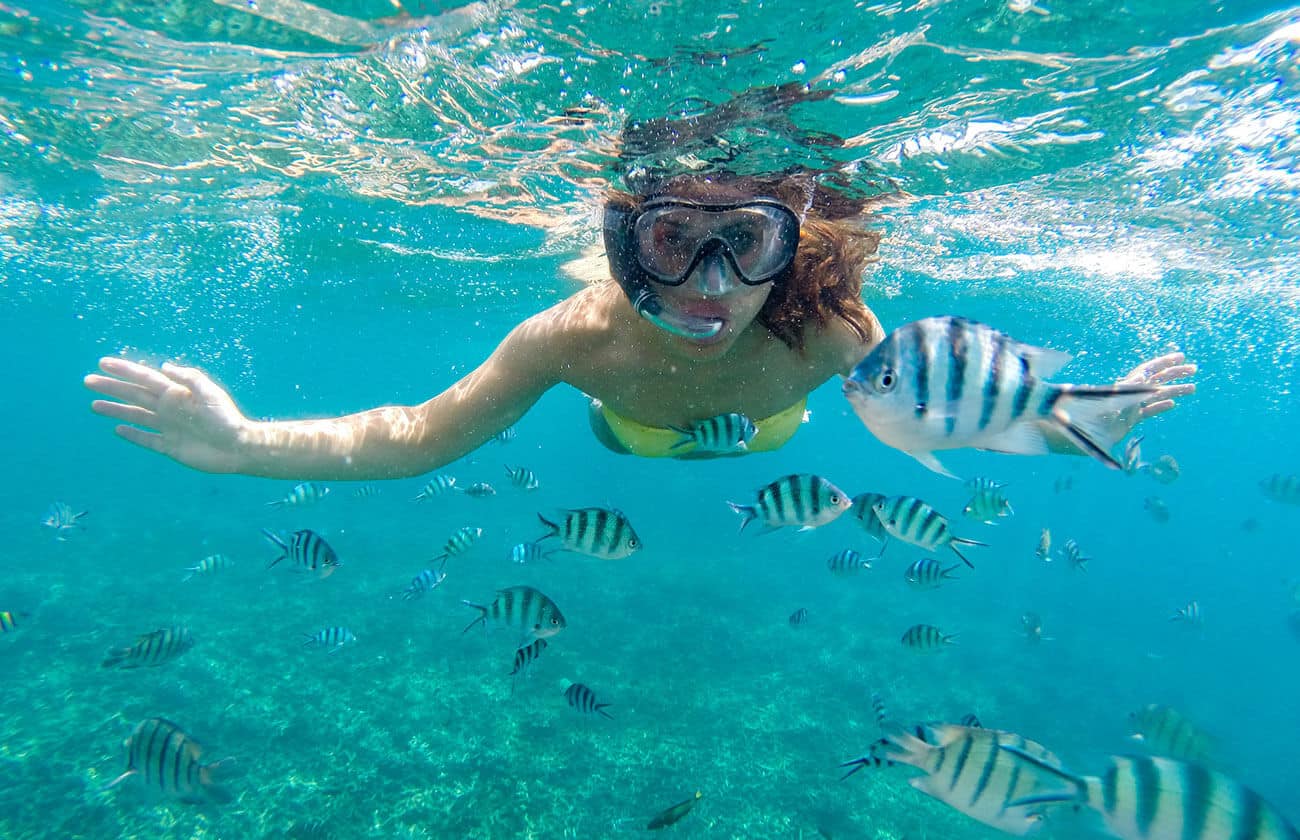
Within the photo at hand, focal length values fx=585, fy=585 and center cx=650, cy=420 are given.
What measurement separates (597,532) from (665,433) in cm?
108

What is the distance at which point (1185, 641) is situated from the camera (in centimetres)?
3006

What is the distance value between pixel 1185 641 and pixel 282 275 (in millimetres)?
46410

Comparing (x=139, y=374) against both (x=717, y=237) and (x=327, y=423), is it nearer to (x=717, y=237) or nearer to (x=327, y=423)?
(x=327, y=423)

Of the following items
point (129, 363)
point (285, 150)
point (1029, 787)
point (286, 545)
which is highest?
point (285, 150)

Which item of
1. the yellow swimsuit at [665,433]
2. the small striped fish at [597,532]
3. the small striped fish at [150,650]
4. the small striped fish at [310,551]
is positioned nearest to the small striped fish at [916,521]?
the yellow swimsuit at [665,433]

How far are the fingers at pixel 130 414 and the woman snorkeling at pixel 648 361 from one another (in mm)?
13

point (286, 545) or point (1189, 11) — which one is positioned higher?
point (1189, 11)

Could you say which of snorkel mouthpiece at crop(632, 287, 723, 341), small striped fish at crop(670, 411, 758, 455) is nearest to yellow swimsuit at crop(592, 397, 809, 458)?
small striped fish at crop(670, 411, 758, 455)

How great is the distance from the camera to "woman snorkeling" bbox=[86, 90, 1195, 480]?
11.3 feet

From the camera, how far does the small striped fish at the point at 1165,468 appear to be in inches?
445

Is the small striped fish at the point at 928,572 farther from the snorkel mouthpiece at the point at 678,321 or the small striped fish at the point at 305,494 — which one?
the small striped fish at the point at 305,494

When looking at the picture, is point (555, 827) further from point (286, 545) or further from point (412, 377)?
point (412, 377)

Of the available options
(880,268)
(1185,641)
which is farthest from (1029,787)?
(1185,641)

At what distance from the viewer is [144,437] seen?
3.35m
